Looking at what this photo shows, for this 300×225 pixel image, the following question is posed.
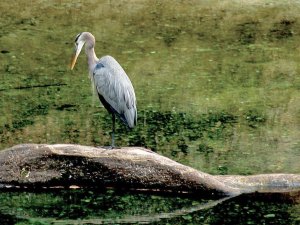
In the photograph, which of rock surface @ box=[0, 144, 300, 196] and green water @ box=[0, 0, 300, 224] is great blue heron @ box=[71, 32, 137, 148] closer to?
rock surface @ box=[0, 144, 300, 196]

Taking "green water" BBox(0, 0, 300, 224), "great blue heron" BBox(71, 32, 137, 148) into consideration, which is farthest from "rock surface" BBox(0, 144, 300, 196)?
"great blue heron" BBox(71, 32, 137, 148)

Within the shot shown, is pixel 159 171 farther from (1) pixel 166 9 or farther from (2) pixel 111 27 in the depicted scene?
(1) pixel 166 9

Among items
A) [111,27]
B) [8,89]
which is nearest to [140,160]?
[8,89]

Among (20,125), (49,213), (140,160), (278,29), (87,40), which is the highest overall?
(278,29)

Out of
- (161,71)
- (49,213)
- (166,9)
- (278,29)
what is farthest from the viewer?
(166,9)

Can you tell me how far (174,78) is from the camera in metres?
7.19

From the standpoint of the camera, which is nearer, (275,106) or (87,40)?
(87,40)

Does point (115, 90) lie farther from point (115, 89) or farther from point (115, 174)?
point (115, 174)

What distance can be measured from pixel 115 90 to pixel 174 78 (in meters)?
2.20

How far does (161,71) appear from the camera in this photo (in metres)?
7.39

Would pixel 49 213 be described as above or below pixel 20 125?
below

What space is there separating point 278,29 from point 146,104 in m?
2.91

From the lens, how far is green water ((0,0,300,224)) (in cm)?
554

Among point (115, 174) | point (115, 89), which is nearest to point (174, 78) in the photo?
point (115, 89)
